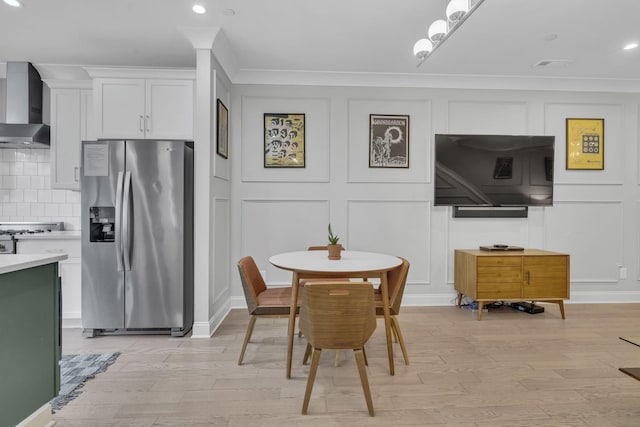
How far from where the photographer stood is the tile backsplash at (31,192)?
3777mm

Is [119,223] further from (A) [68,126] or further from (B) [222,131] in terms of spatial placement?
(A) [68,126]

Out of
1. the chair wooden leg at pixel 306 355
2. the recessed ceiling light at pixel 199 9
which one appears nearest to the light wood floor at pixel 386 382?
the chair wooden leg at pixel 306 355

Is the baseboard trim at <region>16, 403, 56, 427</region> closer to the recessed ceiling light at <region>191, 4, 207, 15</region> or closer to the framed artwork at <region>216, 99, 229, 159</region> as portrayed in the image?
the framed artwork at <region>216, 99, 229, 159</region>

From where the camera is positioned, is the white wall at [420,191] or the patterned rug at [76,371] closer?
the patterned rug at [76,371]

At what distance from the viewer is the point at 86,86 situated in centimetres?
352

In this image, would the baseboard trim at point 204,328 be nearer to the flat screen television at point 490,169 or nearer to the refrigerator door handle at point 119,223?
the refrigerator door handle at point 119,223

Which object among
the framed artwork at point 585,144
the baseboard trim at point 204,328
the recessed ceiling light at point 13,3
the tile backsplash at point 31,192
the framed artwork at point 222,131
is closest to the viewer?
the recessed ceiling light at point 13,3

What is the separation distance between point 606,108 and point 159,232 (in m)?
5.10

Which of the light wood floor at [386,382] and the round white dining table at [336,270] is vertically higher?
the round white dining table at [336,270]

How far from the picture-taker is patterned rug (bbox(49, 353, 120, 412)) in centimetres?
206

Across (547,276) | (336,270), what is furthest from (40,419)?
(547,276)

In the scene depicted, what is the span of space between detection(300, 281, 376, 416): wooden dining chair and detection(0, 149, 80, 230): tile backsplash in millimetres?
3411

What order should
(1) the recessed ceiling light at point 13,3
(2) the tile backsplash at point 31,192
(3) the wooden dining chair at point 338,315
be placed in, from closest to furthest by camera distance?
(3) the wooden dining chair at point 338,315
(1) the recessed ceiling light at point 13,3
(2) the tile backsplash at point 31,192

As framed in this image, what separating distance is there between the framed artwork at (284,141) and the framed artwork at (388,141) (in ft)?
2.64
